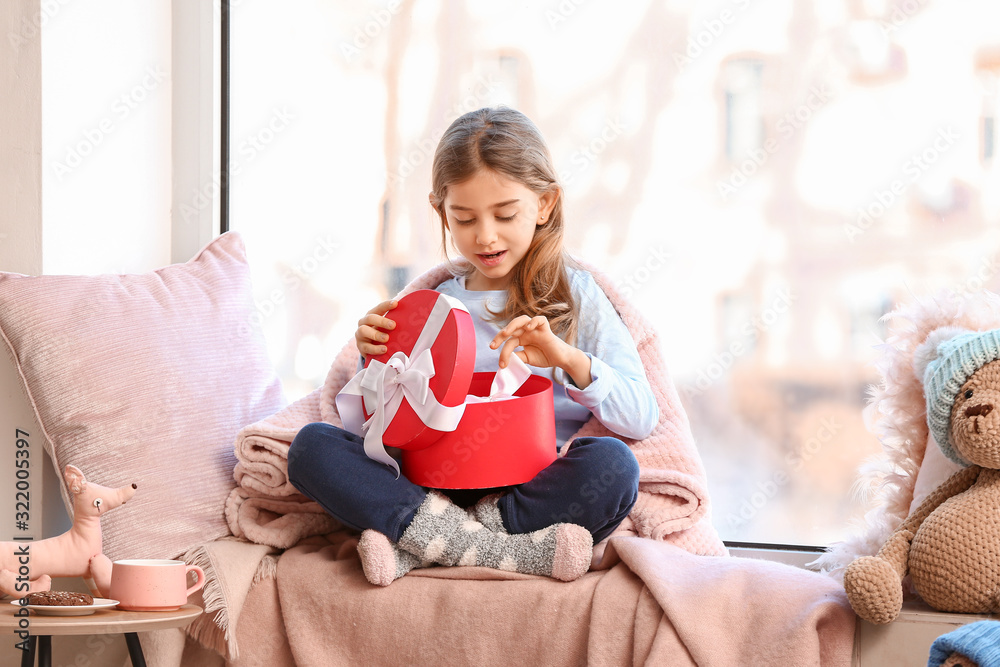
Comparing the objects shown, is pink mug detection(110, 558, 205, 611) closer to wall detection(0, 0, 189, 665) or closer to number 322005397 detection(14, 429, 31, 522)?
wall detection(0, 0, 189, 665)

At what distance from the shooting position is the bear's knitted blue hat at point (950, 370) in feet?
3.58

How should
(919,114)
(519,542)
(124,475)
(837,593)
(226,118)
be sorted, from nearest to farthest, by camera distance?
(837,593) < (519,542) < (124,475) < (919,114) < (226,118)

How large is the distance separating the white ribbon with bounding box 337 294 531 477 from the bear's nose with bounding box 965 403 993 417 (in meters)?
0.61

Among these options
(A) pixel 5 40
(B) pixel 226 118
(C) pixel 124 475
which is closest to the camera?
(C) pixel 124 475

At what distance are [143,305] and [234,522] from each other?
0.43 m

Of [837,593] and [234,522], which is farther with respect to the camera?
[234,522]

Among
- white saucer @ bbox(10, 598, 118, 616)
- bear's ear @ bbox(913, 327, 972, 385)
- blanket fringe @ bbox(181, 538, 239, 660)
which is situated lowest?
blanket fringe @ bbox(181, 538, 239, 660)

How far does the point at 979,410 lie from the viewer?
→ 1.06 meters

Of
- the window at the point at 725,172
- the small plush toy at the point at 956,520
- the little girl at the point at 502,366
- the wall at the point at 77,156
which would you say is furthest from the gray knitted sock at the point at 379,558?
the window at the point at 725,172

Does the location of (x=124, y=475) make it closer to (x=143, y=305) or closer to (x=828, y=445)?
(x=143, y=305)

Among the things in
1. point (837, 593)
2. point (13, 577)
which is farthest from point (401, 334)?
point (837, 593)

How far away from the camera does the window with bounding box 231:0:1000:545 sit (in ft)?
5.31

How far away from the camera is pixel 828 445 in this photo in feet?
5.50

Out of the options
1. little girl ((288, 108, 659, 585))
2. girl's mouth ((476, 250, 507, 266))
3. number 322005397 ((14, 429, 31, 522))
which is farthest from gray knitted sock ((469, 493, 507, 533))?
number 322005397 ((14, 429, 31, 522))
